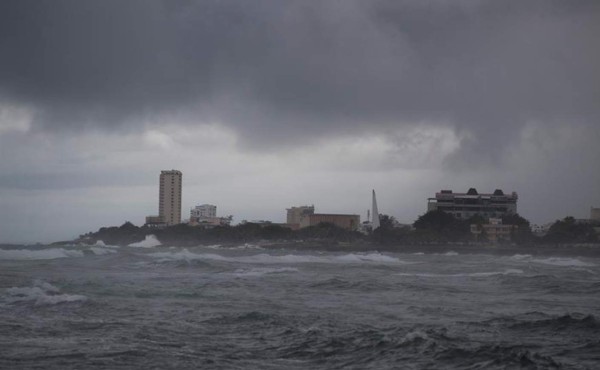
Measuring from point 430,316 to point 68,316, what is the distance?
823 centimetres

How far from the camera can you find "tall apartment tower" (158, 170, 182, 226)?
194 m

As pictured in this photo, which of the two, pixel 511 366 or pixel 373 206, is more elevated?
pixel 373 206

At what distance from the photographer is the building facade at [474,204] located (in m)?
146

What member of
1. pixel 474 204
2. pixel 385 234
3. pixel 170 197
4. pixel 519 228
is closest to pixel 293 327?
pixel 385 234

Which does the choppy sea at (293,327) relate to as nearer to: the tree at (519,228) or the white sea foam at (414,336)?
the white sea foam at (414,336)

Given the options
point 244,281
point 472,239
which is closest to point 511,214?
point 472,239

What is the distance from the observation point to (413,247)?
356 feet

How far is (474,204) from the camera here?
146625 mm

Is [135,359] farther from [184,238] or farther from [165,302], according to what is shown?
[184,238]

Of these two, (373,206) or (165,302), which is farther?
(373,206)

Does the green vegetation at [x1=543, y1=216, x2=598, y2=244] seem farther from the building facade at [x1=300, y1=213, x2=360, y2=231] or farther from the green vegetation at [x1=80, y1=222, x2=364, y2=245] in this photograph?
the building facade at [x1=300, y1=213, x2=360, y2=231]

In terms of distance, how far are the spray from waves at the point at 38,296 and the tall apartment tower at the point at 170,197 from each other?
575 feet

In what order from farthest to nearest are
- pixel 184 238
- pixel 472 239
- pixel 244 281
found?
pixel 184 238 → pixel 472 239 → pixel 244 281

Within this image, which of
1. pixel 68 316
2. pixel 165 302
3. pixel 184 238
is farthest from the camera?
pixel 184 238
